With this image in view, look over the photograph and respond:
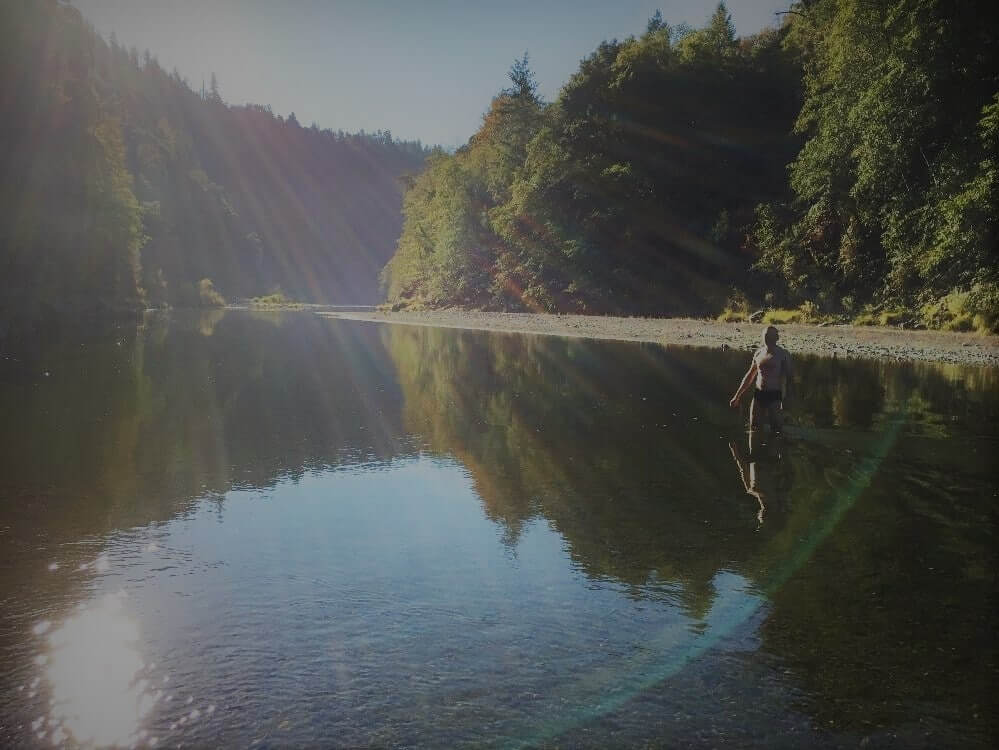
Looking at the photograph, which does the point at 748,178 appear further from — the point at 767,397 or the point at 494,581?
the point at 494,581

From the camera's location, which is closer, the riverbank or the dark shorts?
the dark shorts

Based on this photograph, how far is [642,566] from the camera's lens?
6.19m

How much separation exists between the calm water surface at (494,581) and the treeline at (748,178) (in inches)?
831

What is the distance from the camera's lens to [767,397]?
11883 millimetres

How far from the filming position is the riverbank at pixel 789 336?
24.7m

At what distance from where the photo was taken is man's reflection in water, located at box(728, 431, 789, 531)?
829 cm

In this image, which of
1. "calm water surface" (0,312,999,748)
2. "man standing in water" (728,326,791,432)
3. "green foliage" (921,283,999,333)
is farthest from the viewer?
"green foliage" (921,283,999,333)

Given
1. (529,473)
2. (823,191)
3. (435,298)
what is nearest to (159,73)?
(435,298)

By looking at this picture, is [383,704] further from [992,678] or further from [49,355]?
[49,355]

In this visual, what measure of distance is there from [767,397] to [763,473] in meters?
2.52

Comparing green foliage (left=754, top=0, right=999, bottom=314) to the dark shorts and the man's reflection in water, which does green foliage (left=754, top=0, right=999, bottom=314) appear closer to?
the dark shorts

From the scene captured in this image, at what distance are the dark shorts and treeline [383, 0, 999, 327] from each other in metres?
18.0

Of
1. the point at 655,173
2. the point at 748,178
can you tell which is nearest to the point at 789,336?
the point at 748,178

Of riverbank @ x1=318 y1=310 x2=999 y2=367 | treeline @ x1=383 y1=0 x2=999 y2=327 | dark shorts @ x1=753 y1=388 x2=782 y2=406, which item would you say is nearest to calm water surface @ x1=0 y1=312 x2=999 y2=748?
dark shorts @ x1=753 y1=388 x2=782 y2=406
